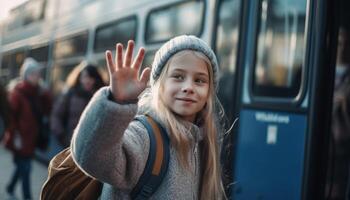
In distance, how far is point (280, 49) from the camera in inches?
188

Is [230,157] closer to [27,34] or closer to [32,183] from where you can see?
[32,183]

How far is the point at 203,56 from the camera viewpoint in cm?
206

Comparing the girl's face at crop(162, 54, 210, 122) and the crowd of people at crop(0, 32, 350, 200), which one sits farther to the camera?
the girl's face at crop(162, 54, 210, 122)

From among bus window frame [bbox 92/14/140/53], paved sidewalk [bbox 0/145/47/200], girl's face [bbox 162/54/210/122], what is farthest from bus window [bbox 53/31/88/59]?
girl's face [bbox 162/54/210/122]

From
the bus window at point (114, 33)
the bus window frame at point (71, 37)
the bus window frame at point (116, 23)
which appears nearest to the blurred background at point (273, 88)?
the bus window frame at point (116, 23)

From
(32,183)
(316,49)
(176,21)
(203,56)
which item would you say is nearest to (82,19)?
(32,183)

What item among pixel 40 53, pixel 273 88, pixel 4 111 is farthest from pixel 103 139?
pixel 40 53

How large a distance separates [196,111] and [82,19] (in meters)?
7.57

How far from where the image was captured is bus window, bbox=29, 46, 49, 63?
37.2 ft

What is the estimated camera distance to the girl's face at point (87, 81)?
20.1 feet

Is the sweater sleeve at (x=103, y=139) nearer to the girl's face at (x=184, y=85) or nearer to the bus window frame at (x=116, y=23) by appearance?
the girl's face at (x=184, y=85)

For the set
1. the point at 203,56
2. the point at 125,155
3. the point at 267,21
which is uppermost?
the point at 267,21

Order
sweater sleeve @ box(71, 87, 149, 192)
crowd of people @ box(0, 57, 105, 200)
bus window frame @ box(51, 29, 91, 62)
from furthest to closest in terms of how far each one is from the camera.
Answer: bus window frame @ box(51, 29, 91, 62) < crowd of people @ box(0, 57, 105, 200) < sweater sleeve @ box(71, 87, 149, 192)

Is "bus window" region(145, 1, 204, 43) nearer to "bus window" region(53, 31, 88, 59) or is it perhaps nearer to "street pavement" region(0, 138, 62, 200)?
"street pavement" region(0, 138, 62, 200)
